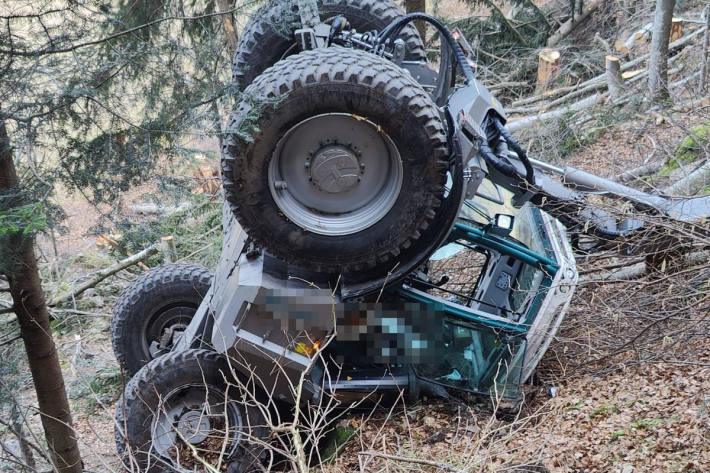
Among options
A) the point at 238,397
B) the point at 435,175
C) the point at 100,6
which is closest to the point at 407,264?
the point at 435,175

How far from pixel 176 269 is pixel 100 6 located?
10.4 ft

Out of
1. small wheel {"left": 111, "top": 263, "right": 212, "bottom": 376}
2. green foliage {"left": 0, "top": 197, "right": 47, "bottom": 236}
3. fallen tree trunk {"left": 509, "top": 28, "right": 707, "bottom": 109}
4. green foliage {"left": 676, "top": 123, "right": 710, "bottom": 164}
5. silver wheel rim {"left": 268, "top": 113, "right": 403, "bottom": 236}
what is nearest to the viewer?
green foliage {"left": 0, "top": 197, "right": 47, "bottom": 236}

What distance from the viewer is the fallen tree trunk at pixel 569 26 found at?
1454 centimetres

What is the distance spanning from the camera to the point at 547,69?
530 inches

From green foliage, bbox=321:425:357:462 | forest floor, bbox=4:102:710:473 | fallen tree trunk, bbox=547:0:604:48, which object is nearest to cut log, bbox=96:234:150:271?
forest floor, bbox=4:102:710:473

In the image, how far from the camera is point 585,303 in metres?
6.58

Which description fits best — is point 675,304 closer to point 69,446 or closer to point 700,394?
point 700,394

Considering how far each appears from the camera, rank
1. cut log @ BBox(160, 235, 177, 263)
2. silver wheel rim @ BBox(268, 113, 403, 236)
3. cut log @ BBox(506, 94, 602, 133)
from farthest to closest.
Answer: cut log @ BBox(506, 94, 602, 133)
cut log @ BBox(160, 235, 177, 263)
silver wheel rim @ BBox(268, 113, 403, 236)

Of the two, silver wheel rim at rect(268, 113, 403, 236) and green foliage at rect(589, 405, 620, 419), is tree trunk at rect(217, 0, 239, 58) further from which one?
green foliage at rect(589, 405, 620, 419)

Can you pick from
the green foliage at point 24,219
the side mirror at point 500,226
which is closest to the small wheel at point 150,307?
the green foliage at point 24,219

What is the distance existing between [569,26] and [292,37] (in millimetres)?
9568

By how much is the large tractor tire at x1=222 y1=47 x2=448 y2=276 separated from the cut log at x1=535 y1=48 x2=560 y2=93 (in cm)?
878

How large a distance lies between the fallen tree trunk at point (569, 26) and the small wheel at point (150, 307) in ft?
32.3

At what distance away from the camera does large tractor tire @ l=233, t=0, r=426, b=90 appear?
6852 mm
